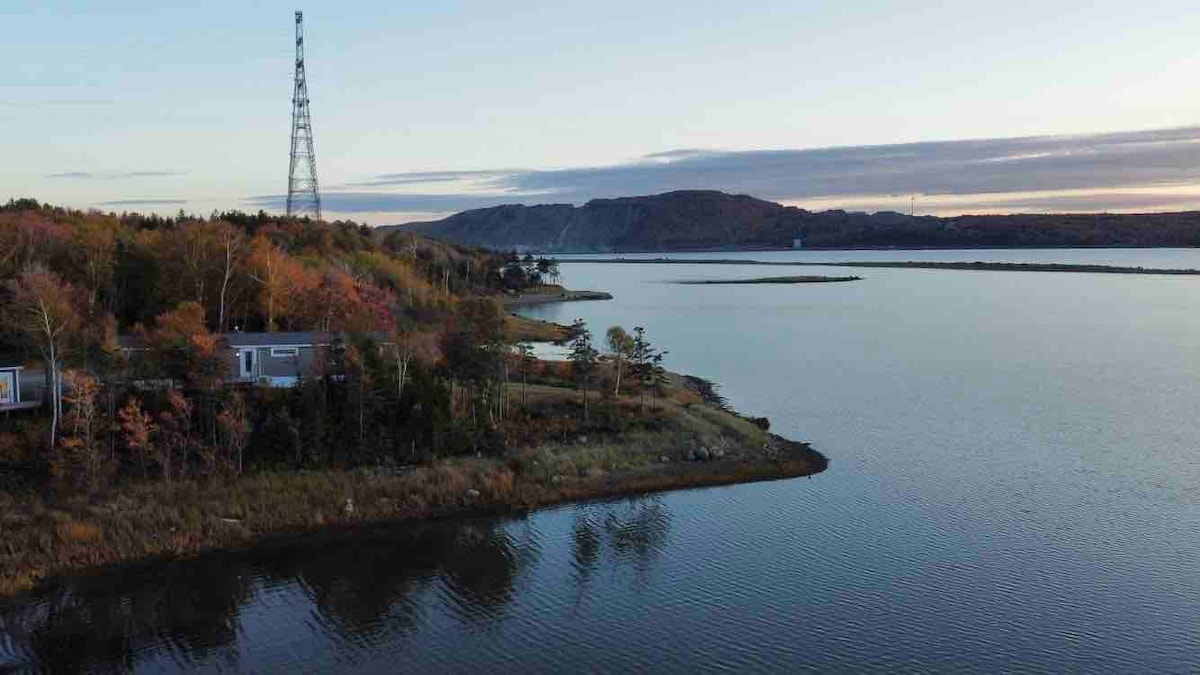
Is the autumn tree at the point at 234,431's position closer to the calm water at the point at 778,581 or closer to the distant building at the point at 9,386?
the calm water at the point at 778,581

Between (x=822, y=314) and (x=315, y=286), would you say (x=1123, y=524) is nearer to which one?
(x=315, y=286)

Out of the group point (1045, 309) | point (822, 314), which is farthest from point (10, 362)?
point (1045, 309)

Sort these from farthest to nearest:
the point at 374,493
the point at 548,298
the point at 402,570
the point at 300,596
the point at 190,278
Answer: the point at 548,298 → the point at 190,278 → the point at 374,493 → the point at 402,570 → the point at 300,596

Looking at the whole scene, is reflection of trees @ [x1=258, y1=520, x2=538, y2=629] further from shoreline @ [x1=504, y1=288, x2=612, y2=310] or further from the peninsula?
shoreline @ [x1=504, y1=288, x2=612, y2=310]

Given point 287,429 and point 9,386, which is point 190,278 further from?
point 287,429

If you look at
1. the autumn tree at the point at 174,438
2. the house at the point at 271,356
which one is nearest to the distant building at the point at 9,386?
the autumn tree at the point at 174,438

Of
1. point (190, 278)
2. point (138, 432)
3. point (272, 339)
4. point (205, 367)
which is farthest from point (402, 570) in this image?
point (190, 278)

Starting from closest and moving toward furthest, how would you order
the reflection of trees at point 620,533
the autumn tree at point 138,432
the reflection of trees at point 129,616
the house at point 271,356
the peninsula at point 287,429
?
the reflection of trees at point 129,616, the reflection of trees at point 620,533, the peninsula at point 287,429, the autumn tree at point 138,432, the house at point 271,356
